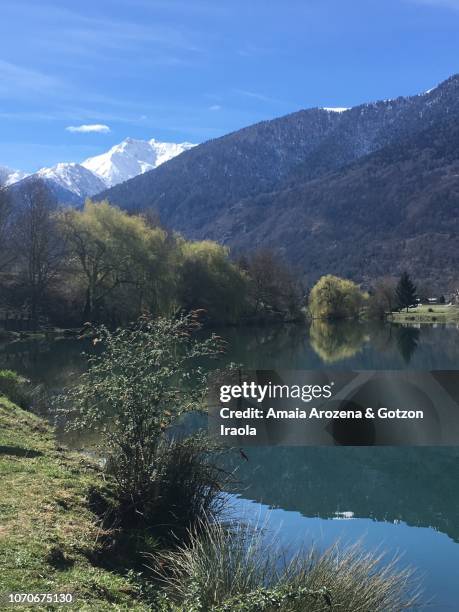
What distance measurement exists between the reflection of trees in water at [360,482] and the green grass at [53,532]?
3.58 metres

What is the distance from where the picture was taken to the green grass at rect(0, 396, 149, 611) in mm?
5668

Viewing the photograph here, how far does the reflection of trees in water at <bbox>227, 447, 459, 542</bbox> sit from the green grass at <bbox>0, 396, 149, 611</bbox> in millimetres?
3580

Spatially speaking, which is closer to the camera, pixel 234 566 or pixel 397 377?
pixel 234 566

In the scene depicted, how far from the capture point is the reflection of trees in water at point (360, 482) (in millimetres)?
11508

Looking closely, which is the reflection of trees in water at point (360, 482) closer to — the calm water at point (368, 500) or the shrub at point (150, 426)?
the calm water at point (368, 500)

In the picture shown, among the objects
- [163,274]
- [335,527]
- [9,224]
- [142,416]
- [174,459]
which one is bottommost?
[335,527]

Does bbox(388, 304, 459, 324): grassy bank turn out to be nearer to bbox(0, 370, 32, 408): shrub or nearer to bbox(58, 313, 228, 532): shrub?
bbox(0, 370, 32, 408): shrub

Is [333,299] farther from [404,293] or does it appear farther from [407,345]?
[407,345]

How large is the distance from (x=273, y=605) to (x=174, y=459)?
3.89 meters

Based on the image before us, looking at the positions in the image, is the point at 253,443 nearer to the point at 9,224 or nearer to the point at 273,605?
the point at 273,605

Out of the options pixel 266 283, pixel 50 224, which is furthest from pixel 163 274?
pixel 266 283

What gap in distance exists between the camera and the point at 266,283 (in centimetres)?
8550

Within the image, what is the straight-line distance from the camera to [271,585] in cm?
588

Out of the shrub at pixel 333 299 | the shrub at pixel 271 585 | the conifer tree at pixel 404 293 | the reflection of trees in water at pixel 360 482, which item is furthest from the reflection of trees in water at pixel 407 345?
the conifer tree at pixel 404 293
